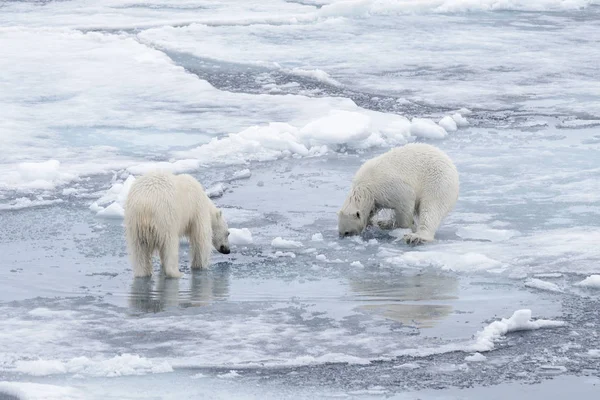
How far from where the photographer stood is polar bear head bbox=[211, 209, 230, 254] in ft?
24.3

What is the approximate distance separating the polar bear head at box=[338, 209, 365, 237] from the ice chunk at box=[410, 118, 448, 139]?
348 centimetres

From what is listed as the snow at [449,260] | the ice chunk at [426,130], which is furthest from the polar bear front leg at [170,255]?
the ice chunk at [426,130]

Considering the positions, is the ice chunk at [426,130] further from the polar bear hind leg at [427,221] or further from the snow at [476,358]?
the snow at [476,358]

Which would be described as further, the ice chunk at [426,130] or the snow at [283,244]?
the ice chunk at [426,130]

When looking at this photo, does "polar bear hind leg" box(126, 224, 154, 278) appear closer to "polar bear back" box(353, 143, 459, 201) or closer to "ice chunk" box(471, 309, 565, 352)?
"polar bear back" box(353, 143, 459, 201)

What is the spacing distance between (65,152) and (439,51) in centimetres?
782

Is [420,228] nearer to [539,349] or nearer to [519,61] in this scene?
[539,349]

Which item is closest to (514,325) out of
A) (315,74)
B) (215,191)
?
(215,191)

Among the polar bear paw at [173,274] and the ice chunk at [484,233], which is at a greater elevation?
the ice chunk at [484,233]

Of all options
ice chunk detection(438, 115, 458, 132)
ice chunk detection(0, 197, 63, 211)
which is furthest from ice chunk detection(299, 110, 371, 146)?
ice chunk detection(0, 197, 63, 211)

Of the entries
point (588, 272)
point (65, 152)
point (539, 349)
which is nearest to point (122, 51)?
point (65, 152)

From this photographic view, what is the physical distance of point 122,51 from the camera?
16.5 meters

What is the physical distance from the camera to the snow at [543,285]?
6453 millimetres

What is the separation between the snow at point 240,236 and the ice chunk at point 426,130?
13.0 feet
